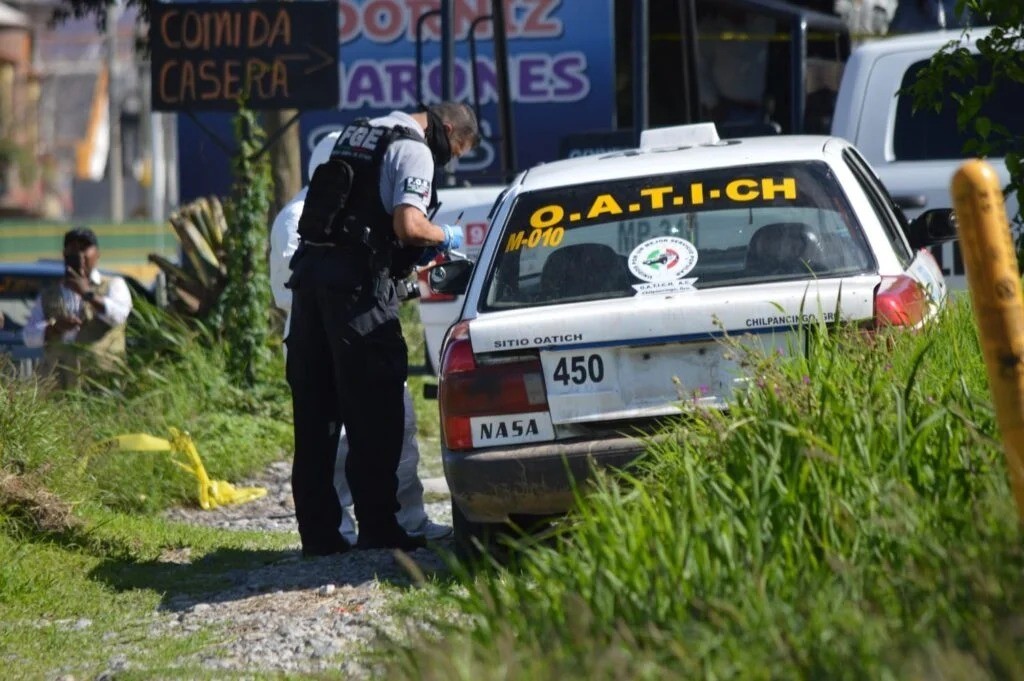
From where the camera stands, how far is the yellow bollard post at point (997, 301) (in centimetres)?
355

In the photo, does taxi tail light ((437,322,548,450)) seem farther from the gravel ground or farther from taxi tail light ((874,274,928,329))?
taxi tail light ((874,274,928,329))

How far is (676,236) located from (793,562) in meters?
2.59

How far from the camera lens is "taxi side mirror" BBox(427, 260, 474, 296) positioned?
6.90 metres

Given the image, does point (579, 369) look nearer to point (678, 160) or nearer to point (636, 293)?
point (636, 293)

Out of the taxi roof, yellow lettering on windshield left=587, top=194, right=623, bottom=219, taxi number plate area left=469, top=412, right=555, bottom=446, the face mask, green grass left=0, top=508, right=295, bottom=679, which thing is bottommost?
green grass left=0, top=508, right=295, bottom=679

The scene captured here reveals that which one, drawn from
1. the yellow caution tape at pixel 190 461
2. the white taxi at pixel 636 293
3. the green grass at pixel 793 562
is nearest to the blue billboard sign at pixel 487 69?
the yellow caution tape at pixel 190 461

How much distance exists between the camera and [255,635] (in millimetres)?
5652

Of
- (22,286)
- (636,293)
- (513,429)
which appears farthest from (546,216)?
(22,286)

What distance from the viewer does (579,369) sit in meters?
5.75

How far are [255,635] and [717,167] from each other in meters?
2.41

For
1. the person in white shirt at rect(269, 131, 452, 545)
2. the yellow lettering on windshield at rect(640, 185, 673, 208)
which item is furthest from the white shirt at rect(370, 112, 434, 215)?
the yellow lettering on windshield at rect(640, 185, 673, 208)

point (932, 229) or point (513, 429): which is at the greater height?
point (932, 229)

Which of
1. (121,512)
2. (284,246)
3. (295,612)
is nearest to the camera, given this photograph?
(295,612)

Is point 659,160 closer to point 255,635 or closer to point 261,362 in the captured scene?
point 255,635
